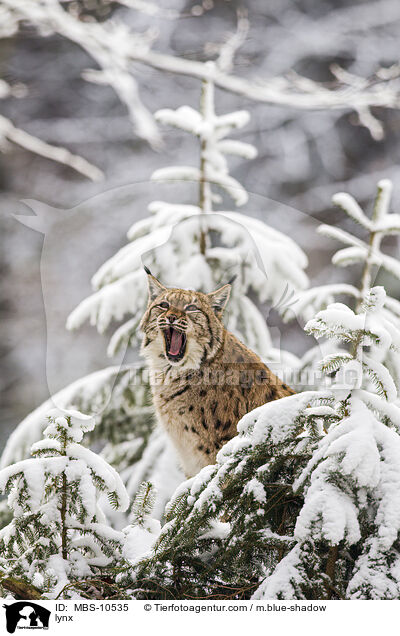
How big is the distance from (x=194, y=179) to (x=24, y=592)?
109 cm

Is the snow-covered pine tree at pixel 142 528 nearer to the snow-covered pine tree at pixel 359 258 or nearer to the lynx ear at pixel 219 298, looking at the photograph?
the lynx ear at pixel 219 298

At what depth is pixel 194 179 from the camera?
5.81 feet

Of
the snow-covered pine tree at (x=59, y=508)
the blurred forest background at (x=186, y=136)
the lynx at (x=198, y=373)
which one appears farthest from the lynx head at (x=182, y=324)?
the blurred forest background at (x=186, y=136)

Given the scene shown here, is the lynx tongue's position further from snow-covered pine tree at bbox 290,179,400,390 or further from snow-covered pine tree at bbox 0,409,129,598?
snow-covered pine tree at bbox 290,179,400,390

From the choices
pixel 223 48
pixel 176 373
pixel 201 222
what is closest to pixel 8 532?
pixel 176 373

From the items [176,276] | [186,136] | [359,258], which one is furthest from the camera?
[186,136]

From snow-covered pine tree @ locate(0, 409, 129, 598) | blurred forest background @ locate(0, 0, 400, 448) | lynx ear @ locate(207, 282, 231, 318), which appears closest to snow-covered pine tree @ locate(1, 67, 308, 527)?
lynx ear @ locate(207, 282, 231, 318)

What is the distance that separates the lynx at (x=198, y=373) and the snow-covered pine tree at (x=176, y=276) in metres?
0.07

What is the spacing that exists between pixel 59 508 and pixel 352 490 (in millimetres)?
524

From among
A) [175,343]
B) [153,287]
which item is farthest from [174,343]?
[153,287]

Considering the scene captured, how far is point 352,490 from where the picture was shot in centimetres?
94

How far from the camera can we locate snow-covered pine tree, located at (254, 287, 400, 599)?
921mm
